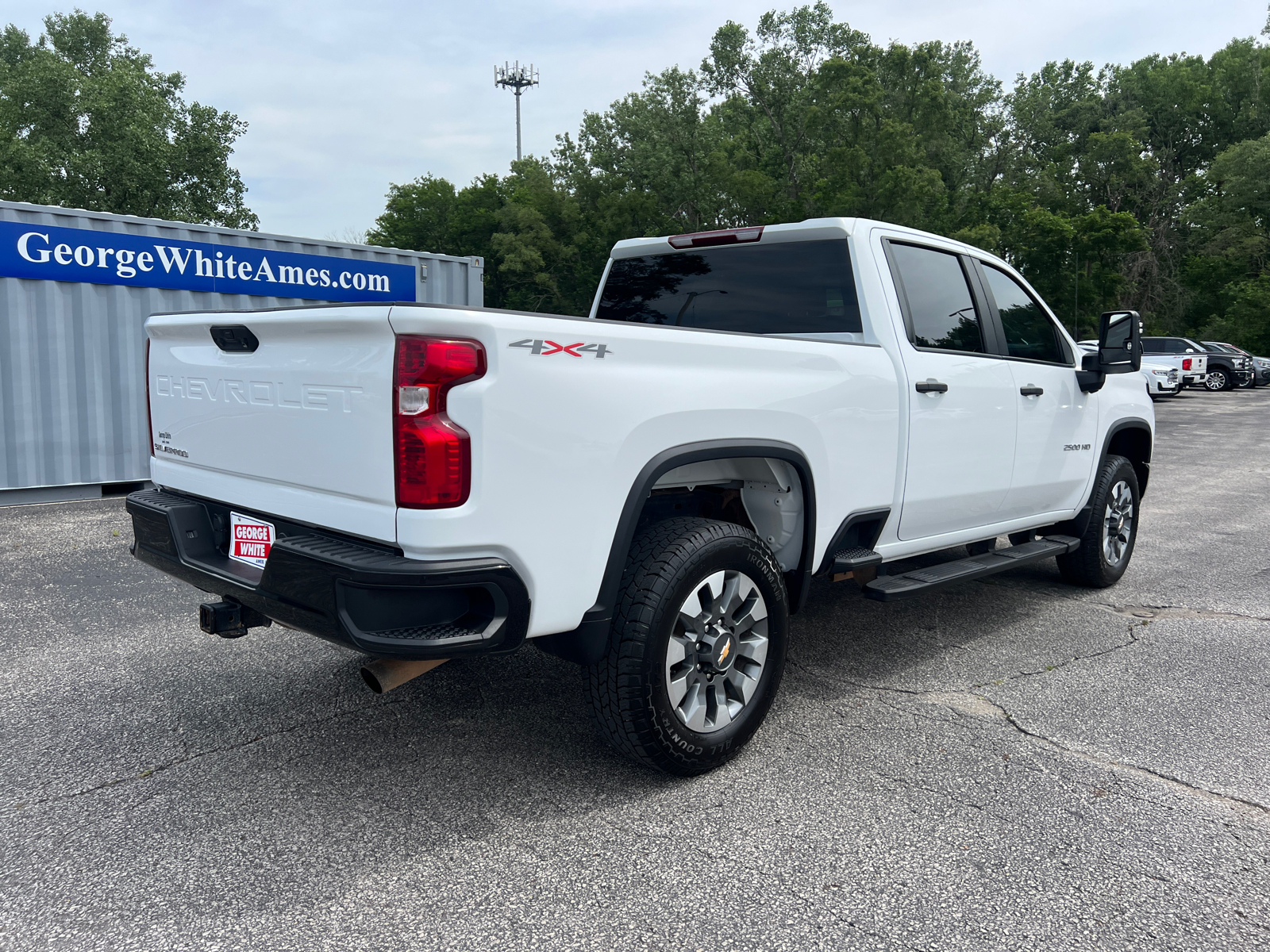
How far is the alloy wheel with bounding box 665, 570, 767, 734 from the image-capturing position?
3.06m

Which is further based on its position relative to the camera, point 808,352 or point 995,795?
point 808,352

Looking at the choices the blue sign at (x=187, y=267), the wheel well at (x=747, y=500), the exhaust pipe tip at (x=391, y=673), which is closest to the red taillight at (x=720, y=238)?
the wheel well at (x=747, y=500)

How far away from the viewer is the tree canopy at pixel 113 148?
119 ft

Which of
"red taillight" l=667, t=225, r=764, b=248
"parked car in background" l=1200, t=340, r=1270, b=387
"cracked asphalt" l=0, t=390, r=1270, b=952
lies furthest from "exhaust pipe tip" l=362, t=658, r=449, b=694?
"parked car in background" l=1200, t=340, r=1270, b=387

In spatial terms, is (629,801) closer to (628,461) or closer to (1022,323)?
(628,461)

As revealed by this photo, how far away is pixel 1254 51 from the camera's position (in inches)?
2287

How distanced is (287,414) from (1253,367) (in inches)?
1502

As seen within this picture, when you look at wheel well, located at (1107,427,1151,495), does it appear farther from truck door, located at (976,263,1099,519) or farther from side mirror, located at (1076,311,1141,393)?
side mirror, located at (1076,311,1141,393)

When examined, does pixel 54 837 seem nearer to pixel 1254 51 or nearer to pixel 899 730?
pixel 899 730

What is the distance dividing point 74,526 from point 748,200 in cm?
3800

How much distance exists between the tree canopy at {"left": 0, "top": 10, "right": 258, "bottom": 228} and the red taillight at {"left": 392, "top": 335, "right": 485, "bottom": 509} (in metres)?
40.0

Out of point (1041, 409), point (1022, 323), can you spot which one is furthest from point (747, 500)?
point (1022, 323)

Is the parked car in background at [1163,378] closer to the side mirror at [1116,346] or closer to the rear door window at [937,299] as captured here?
the side mirror at [1116,346]

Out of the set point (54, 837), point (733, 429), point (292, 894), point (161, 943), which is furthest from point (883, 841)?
point (54, 837)
